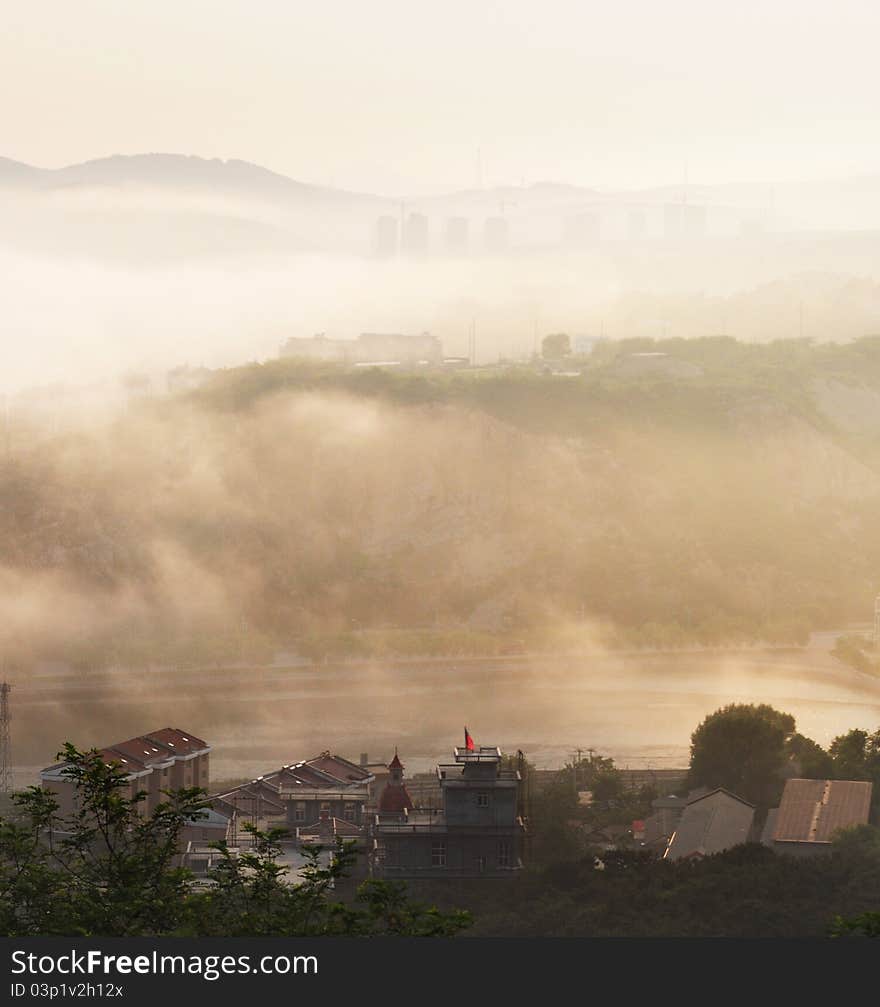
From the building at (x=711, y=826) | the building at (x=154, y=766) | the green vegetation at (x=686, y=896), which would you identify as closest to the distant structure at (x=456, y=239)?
the building at (x=154, y=766)

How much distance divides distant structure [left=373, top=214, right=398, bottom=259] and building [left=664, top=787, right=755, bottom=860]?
1933 inches

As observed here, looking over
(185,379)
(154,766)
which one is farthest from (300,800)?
(185,379)

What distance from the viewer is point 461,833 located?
16844mm

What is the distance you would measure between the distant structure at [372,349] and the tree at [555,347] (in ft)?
10.3

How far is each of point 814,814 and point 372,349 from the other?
39699mm

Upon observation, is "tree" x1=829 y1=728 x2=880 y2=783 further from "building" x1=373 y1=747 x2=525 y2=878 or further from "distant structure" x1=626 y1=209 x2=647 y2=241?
"distant structure" x1=626 y1=209 x2=647 y2=241


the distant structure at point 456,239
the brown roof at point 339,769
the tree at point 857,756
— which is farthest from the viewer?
the distant structure at point 456,239

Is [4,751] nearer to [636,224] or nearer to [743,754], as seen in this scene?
[743,754]

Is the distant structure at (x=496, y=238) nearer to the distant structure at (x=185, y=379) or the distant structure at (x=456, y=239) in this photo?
the distant structure at (x=456, y=239)

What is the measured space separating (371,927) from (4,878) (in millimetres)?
2075

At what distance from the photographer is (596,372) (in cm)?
5356

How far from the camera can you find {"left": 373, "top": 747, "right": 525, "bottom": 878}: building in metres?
16.6

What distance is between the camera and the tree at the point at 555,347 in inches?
2234

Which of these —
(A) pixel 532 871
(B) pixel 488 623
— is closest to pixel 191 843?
(A) pixel 532 871
